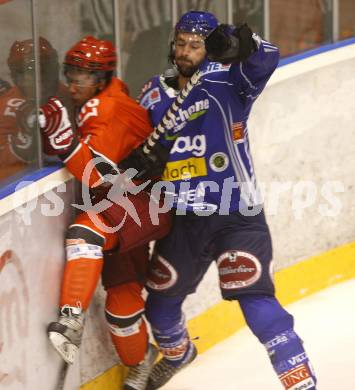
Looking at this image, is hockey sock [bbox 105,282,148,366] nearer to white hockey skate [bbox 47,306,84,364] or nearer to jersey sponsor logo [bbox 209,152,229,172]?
white hockey skate [bbox 47,306,84,364]

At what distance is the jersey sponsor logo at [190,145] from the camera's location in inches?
179

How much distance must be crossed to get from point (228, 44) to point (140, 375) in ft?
4.75

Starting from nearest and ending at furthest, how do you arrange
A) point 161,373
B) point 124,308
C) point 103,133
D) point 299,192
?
1. point 103,133
2. point 124,308
3. point 161,373
4. point 299,192

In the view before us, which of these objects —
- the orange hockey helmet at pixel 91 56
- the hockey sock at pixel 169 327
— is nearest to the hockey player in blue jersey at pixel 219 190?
the hockey sock at pixel 169 327

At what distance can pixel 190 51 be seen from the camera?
14.6 feet

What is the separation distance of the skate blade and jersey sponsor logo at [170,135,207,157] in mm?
770

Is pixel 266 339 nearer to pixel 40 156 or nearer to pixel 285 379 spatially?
pixel 285 379

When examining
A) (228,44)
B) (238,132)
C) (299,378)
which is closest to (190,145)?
(238,132)

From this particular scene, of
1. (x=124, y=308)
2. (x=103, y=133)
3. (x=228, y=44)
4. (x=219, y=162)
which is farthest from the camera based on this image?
(x=124, y=308)

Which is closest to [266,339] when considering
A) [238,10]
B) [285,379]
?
[285,379]

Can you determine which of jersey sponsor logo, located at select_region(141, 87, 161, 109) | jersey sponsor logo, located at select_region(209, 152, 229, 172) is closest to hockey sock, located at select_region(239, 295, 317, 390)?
jersey sponsor logo, located at select_region(209, 152, 229, 172)

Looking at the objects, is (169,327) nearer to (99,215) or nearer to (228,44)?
(99,215)

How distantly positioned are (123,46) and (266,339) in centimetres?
145

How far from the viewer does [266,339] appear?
174 inches
